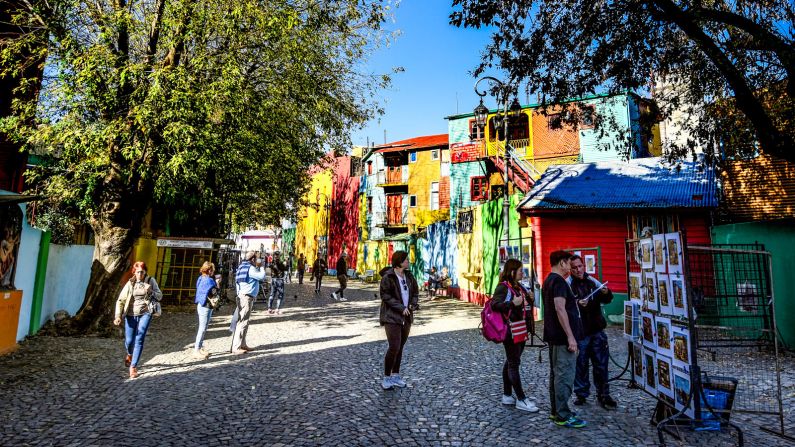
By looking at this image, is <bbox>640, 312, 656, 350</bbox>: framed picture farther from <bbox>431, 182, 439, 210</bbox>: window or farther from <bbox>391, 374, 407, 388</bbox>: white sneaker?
<bbox>431, 182, 439, 210</bbox>: window

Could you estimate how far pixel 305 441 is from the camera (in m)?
4.31

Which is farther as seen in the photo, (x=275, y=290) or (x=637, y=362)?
(x=275, y=290)

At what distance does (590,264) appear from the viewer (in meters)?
11.5

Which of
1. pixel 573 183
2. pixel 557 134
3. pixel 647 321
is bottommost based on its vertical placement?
pixel 647 321

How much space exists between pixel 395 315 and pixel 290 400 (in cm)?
175

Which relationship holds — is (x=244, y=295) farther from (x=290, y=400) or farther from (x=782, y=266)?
(x=782, y=266)

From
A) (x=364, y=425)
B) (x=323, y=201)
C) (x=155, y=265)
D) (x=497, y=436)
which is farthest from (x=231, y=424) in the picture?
(x=323, y=201)

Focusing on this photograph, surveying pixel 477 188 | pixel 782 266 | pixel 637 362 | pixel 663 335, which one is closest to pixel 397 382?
pixel 637 362

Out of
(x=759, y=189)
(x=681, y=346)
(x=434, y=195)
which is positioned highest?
(x=434, y=195)

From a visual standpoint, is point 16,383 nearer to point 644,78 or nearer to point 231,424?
point 231,424

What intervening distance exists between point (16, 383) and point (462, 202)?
24289mm

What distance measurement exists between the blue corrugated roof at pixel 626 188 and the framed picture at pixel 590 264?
2.19 meters

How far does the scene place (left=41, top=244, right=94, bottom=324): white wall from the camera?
34.7 ft

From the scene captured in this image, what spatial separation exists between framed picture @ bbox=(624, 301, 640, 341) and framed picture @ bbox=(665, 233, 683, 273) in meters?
Result: 1.29
